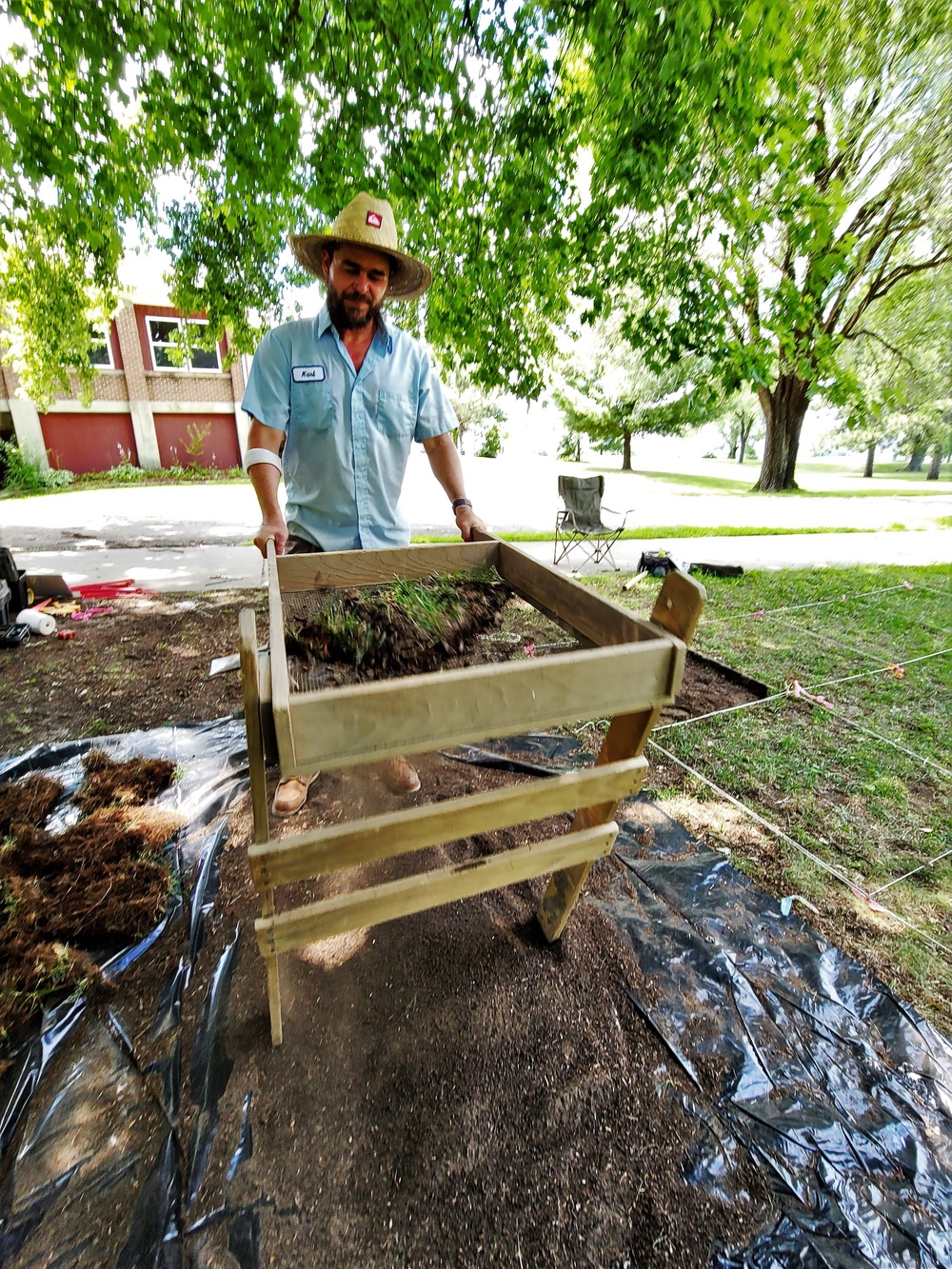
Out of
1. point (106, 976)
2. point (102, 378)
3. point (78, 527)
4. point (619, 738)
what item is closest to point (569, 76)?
point (619, 738)

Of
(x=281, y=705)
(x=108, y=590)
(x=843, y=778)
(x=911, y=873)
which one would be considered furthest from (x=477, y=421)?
(x=281, y=705)

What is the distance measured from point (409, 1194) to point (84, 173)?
460 cm

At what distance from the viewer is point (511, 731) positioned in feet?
3.76

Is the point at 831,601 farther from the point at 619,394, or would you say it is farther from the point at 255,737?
the point at 619,394

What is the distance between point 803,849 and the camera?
7.77ft

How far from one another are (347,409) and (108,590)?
4.01m

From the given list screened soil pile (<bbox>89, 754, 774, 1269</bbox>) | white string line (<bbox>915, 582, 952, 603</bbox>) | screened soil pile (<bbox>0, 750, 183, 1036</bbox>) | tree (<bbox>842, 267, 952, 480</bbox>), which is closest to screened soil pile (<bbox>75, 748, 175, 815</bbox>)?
screened soil pile (<bbox>0, 750, 183, 1036</bbox>)

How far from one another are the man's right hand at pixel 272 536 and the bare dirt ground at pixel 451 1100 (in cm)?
115

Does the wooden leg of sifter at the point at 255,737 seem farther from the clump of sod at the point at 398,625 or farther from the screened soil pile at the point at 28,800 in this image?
the screened soil pile at the point at 28,800

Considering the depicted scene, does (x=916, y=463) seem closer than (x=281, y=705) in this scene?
No

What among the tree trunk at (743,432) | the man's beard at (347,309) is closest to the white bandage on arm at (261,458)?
the man's beard at (347,309)

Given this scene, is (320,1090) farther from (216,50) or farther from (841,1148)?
(216,50)

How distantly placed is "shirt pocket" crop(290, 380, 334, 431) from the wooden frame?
34.2 inches

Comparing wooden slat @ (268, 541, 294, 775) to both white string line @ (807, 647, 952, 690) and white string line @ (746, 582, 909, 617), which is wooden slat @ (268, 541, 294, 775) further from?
white string line @ (746, 582, 909, 617)
